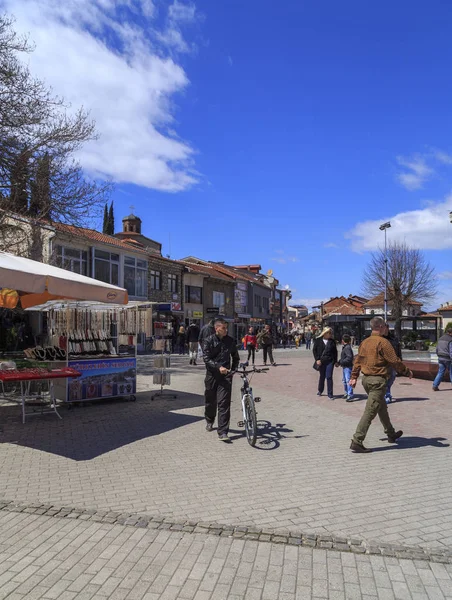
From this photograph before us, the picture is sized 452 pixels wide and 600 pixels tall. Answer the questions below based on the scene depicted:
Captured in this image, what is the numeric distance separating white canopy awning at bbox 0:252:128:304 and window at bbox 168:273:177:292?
102 feet

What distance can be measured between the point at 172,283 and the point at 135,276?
571cm

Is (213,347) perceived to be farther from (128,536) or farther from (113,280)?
(113,280)

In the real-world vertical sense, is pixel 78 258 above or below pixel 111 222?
below

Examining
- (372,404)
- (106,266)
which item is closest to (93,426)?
(372,404)

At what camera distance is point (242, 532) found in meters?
3.76

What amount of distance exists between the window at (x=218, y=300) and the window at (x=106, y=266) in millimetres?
15647

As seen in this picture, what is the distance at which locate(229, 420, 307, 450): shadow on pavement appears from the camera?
6593mm

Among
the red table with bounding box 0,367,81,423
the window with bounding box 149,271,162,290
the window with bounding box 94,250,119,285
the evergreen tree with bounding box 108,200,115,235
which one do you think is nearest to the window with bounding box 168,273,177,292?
the window with bounding box 149,271,162,290

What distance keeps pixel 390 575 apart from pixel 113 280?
30.9m

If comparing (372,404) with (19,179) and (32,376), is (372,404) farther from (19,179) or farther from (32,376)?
(19,179)

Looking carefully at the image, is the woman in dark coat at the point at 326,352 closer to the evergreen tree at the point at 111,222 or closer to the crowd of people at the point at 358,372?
the crowd of people at the point at 358,372

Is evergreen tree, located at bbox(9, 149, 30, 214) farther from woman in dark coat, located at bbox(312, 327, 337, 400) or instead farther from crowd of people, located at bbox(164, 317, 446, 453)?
woman in dark coat, located at bbox(312, 327, 337, 400)

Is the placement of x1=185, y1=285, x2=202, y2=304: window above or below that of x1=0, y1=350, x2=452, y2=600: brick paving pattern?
above

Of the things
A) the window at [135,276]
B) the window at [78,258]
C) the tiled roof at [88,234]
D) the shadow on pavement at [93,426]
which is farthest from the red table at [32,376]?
the window at [135,276]
